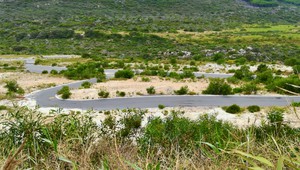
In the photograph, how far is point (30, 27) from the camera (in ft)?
435

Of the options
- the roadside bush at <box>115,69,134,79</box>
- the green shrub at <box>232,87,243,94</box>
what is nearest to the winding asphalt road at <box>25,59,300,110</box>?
the green shrub at <box>232,87,243,94</box>

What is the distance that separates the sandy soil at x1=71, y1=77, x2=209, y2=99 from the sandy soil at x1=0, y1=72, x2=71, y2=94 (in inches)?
309

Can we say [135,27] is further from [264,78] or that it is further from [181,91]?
[181,91]

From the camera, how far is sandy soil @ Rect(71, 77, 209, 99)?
47.5m

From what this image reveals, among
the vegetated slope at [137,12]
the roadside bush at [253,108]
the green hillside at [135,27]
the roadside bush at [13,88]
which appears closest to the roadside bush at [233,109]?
the roadside bush at [253,108]

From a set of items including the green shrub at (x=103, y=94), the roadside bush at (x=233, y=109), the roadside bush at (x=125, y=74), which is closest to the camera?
the roadside bush at (x=233, y=109)

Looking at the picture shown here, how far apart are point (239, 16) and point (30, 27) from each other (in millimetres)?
105308

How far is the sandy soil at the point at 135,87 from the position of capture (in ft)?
156

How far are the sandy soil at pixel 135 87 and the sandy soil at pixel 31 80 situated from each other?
7.84 meters

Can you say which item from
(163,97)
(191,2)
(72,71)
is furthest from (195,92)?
(191,2)

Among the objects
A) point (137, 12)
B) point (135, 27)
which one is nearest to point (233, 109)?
point (135, 27)

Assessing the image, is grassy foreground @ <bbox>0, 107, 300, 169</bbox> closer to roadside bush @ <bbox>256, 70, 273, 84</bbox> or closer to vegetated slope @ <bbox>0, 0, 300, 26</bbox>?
roadside bush @ <bbox>256, 70, 273, 84</bbox>

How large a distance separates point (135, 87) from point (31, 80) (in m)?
20.6

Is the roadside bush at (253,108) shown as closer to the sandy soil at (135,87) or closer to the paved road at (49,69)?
the sandy soil at (135,87)
